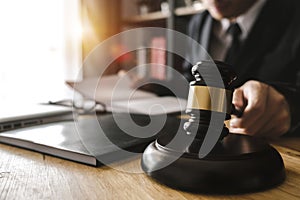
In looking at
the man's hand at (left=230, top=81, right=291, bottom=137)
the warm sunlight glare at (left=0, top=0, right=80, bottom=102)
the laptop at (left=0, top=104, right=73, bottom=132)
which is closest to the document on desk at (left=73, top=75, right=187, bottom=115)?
the laptop at (left=0, top=104, right=73, bottom=132)

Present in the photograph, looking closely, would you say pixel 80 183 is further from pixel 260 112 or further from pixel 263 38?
pixel 263 38

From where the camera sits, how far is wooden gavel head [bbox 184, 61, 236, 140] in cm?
45

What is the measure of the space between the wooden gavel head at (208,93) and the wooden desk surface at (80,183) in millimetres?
106

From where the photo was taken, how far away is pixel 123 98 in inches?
46.0

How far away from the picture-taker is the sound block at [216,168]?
39cm

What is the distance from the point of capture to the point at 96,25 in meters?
2.98

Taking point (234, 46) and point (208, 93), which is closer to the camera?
point (208, 93)

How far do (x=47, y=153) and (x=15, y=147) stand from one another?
10cm

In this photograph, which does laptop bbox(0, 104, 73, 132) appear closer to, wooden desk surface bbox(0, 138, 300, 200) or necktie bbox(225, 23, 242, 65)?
wooden desk surface bbox(0, 138, 300, 200)

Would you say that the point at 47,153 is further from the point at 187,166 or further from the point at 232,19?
the point at 232,19

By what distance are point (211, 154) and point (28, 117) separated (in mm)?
510

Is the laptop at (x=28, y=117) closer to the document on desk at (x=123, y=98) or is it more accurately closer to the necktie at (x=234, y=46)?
the document on desk at (x=123, y=98)

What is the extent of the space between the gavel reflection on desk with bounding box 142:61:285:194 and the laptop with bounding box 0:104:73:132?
15.6 inches

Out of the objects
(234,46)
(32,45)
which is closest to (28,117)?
(234,46)
